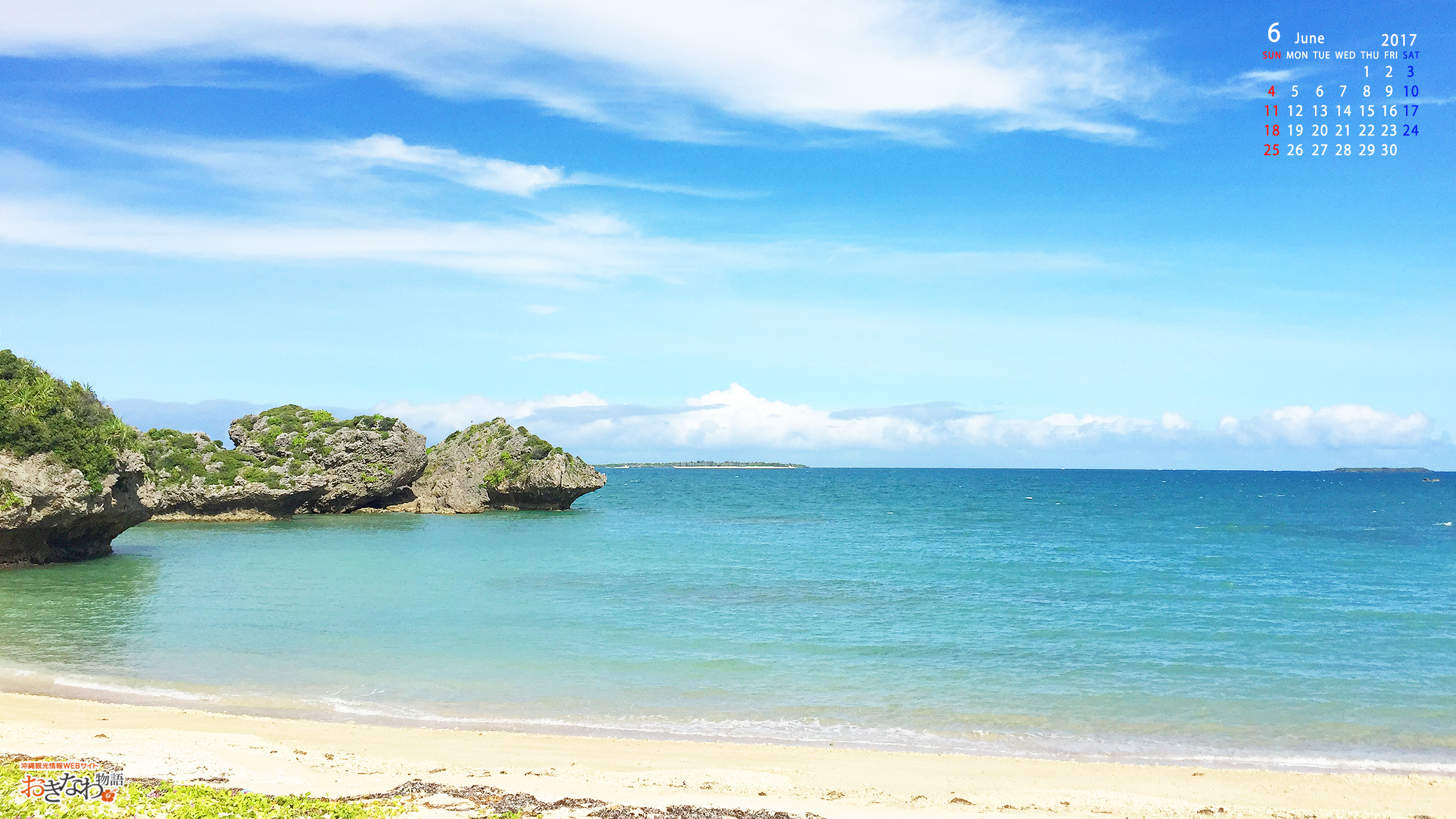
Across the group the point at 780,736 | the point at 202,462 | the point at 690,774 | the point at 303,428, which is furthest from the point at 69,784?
the point at 303,428

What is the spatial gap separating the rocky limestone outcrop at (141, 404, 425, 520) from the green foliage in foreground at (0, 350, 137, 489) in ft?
50.7

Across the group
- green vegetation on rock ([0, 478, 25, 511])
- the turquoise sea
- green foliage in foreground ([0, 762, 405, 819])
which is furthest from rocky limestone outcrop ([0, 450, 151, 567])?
green foliage in foreground ([0, 762, 405, 819])

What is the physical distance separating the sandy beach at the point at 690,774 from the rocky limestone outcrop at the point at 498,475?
4800 cm

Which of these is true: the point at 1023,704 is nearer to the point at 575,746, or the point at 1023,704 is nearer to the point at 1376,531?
the point at 575,746

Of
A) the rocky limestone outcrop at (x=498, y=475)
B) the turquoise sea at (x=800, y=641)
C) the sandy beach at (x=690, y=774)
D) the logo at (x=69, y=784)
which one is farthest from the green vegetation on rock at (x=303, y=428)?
the logo at (x=69, y=784)

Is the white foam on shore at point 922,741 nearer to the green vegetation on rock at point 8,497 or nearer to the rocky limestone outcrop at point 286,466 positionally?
the green vegetation on rock at point 8,497

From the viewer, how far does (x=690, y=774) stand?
11562 millimetres

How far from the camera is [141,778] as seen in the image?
33.5ft

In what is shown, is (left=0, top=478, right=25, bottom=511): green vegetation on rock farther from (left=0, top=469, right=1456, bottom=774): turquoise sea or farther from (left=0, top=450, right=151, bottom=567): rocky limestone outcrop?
(left=0, top=469, right=1456, bottom=774): turquoise sea

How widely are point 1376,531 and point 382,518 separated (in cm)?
6129

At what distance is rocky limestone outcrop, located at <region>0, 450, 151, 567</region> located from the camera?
28.8 m

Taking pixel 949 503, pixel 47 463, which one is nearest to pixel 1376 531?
pixel 949 503

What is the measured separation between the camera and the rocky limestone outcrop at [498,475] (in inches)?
2437

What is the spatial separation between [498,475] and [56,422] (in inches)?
1275
